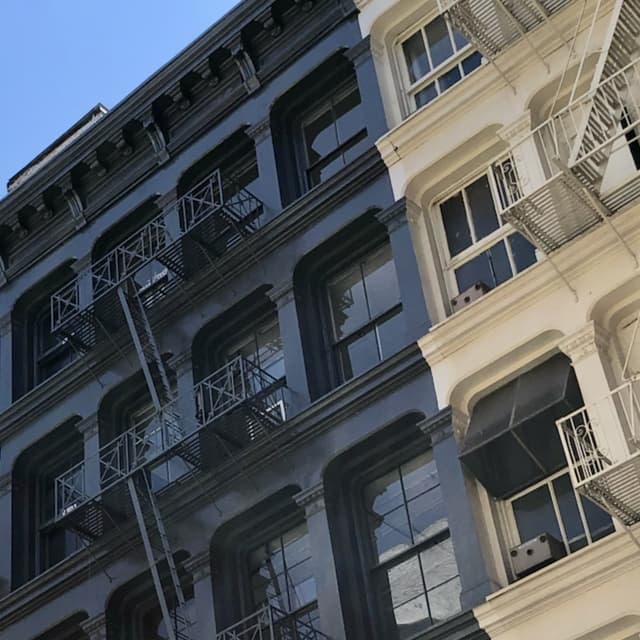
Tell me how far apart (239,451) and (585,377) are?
5715 mm

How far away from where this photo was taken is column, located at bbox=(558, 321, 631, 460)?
16859 mm

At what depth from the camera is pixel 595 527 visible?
17.5 metres

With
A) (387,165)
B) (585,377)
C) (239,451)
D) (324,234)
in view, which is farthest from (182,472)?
(585,377)

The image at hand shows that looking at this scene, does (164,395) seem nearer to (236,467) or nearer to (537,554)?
(236,467)

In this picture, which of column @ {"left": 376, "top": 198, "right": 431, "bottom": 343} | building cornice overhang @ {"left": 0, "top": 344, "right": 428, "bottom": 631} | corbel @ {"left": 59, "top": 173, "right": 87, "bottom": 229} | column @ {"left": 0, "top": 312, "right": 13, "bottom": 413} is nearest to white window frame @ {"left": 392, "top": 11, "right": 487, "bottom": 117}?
column @ {"left": 376, "top": 198, "right": 431, "bottom": 343}

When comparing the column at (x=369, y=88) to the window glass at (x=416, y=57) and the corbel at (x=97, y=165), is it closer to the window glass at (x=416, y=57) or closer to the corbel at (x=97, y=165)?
the window glass at (x=416, y=57)

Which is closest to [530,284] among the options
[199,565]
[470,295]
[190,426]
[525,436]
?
[470,295]

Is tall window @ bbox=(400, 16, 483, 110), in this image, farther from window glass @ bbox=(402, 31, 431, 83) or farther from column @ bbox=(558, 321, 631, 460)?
column @ bbox=(558, 321, 631, 460)

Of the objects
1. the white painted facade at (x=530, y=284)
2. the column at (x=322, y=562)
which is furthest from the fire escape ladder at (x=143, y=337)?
the white painted facade at (x=530, y=284)

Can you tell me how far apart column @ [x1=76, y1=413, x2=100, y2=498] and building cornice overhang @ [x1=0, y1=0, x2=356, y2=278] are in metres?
4.37

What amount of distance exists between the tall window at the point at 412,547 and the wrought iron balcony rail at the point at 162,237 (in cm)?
550

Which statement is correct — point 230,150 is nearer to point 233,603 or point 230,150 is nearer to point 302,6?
point 302,6

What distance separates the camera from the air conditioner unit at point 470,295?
20.0m

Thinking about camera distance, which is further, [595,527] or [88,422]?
[88,422]
